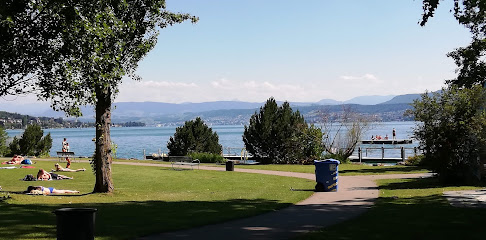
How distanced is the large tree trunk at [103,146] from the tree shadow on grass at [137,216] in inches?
121

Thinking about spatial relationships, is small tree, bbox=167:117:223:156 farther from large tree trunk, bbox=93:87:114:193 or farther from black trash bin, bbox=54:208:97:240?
black trash bin, bbox=54:208:97:240

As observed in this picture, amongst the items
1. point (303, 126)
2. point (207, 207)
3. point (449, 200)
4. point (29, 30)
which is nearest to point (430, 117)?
point (449, 200)

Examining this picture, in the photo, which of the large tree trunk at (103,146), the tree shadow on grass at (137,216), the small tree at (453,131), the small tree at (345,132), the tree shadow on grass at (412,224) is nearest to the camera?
the tree shadow on grass at (412,224)

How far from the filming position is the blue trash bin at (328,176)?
17.4 m

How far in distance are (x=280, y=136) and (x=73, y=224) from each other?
28.3 m

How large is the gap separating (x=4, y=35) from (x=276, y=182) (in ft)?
41.2

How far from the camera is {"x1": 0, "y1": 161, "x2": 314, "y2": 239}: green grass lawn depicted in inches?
394

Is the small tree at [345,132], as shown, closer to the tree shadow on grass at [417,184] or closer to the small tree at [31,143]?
the tree shadow on grass at [417,184]

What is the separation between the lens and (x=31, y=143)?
44594 millimetres

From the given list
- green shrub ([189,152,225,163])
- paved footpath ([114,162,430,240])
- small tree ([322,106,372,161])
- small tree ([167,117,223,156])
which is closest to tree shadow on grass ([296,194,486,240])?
paved footpath ([114,162,430,240])

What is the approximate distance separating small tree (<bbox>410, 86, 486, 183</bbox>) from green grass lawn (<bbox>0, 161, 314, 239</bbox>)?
4.71 m

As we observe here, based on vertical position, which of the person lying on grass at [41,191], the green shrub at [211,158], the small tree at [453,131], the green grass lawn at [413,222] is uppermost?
the small tree at [453,131]

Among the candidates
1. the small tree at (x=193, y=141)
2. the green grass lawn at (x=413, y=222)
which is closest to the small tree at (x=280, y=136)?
the small tree at (x=193, y=141)

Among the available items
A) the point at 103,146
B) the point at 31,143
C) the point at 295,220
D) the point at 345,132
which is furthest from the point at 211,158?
the point at 295,220
